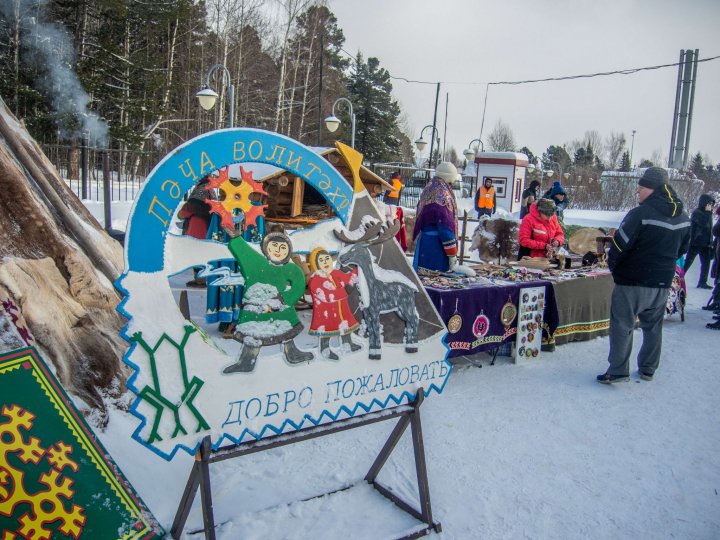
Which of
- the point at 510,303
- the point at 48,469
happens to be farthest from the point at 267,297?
the point at 510,303

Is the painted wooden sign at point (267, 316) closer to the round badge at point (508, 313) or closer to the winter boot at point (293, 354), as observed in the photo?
the winter boot at point (293, 354)

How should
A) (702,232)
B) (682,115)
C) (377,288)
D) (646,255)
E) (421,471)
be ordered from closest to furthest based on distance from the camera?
(377,288), (421,471), (646,255), (702,232), (682,115)

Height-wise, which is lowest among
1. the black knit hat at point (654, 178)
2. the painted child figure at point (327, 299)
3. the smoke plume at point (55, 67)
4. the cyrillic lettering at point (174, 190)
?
the painted child figure at point (327, 299)

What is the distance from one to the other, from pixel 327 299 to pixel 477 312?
276 cm

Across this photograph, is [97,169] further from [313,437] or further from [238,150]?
[313,437]

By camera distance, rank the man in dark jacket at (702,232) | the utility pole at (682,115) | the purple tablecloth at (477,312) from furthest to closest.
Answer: the utility pole at (682,115)
the man in dark jacket at (702,232)
the purple tablecloth at (477,312)

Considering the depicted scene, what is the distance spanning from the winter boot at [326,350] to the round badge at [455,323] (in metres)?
2.41

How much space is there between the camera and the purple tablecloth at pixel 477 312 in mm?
4598

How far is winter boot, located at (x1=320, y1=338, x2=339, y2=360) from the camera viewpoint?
7.81ft

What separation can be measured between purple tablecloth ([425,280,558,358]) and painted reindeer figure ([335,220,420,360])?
1925 mm

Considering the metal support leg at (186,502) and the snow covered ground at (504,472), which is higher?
the metal support leg at (186,502)

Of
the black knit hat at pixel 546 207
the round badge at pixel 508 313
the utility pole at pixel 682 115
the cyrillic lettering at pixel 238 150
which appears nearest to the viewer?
the cyrillic lettering at pixel 238 150

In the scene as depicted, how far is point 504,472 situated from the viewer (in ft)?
11.0

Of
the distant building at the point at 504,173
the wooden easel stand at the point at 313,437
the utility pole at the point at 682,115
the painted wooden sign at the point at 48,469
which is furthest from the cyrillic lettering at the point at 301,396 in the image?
the utility pole at the point at 682,115
